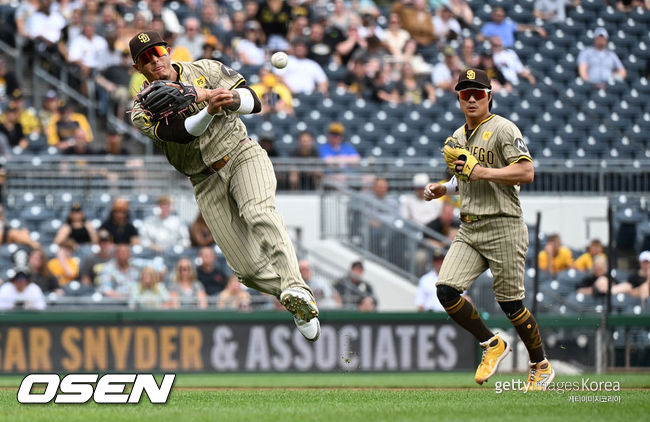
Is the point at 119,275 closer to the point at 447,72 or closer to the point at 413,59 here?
the point at 413,59

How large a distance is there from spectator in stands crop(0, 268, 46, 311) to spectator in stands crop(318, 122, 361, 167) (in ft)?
15.5

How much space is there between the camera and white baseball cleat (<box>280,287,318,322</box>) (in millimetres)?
7402

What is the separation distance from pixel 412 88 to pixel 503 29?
235cm

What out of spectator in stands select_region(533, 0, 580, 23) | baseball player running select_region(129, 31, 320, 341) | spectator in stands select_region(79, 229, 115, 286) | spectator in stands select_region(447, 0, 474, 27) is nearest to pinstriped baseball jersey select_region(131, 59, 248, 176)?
baseball player running select_region(129, 31, 320, 341)

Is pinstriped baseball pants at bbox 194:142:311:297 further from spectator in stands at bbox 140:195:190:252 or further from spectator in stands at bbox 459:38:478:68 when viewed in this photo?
spectator in stands at bbox 459:38:478:68

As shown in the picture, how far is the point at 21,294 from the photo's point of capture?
13688 mm

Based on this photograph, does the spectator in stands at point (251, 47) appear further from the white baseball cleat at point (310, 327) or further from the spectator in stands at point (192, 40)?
the white baseball cleat at point (310, 327)

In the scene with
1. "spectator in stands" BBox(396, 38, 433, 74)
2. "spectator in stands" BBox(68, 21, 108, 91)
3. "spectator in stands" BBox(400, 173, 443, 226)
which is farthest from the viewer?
"spectator in stands" BBox(396, 38, 433, 74)

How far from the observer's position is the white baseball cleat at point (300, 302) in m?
7.40

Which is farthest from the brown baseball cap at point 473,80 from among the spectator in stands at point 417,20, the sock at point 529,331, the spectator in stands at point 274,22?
the spectator in stands at point 417,20

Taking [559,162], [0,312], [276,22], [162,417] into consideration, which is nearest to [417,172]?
[559,162]

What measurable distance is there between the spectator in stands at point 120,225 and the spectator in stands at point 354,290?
2726 mm

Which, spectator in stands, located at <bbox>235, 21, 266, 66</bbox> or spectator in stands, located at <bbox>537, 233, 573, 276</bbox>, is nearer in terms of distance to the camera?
spectator in stands, located at <bbox>537, 233, 573, 276</bbox>

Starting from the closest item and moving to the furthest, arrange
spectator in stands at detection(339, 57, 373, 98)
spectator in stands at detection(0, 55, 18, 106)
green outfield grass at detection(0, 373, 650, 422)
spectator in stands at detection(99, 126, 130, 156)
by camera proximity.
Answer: green outfield grass at detection(0, 373, 650, 422) < spectator in stands at detection(99, 126, 130, 156) < spectator in stands at detection(0, 55, 18, 106) < spectator in stands at detection(339, 57, 373, 98)
